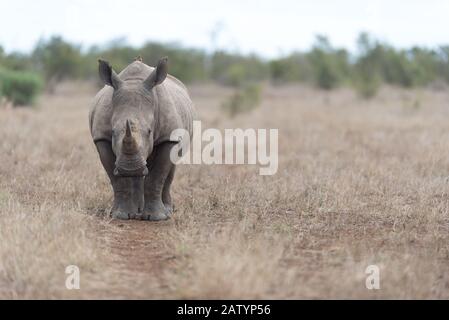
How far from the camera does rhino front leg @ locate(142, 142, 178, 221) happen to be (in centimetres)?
686

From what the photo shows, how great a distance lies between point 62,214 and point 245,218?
5.58 ft

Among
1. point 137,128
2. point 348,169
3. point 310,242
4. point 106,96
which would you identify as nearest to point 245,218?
point 310,242

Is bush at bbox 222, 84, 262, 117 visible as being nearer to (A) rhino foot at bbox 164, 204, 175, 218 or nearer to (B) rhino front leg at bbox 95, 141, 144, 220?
(A) rhino foot at bbox 164, 204, 175, 218

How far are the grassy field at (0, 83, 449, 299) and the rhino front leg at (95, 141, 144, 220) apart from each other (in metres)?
0.18

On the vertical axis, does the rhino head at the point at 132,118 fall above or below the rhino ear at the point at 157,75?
below

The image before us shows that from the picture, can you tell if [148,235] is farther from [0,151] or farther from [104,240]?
[0,151]

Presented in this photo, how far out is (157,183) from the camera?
22.7ft

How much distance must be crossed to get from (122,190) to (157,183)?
1.23 feet

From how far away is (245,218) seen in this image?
648 centimetres

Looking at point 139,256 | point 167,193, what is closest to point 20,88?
point 167,193

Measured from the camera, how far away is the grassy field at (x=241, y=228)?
445cm

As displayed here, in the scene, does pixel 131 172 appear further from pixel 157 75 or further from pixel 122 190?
→ pixel 157 75

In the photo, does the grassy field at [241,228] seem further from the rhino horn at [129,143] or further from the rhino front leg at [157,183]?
the rhino horn at [129,143]

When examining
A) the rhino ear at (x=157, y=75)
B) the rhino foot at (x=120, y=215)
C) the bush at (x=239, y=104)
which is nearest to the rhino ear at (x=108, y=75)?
the rhino ear at (x=157, y=75)
